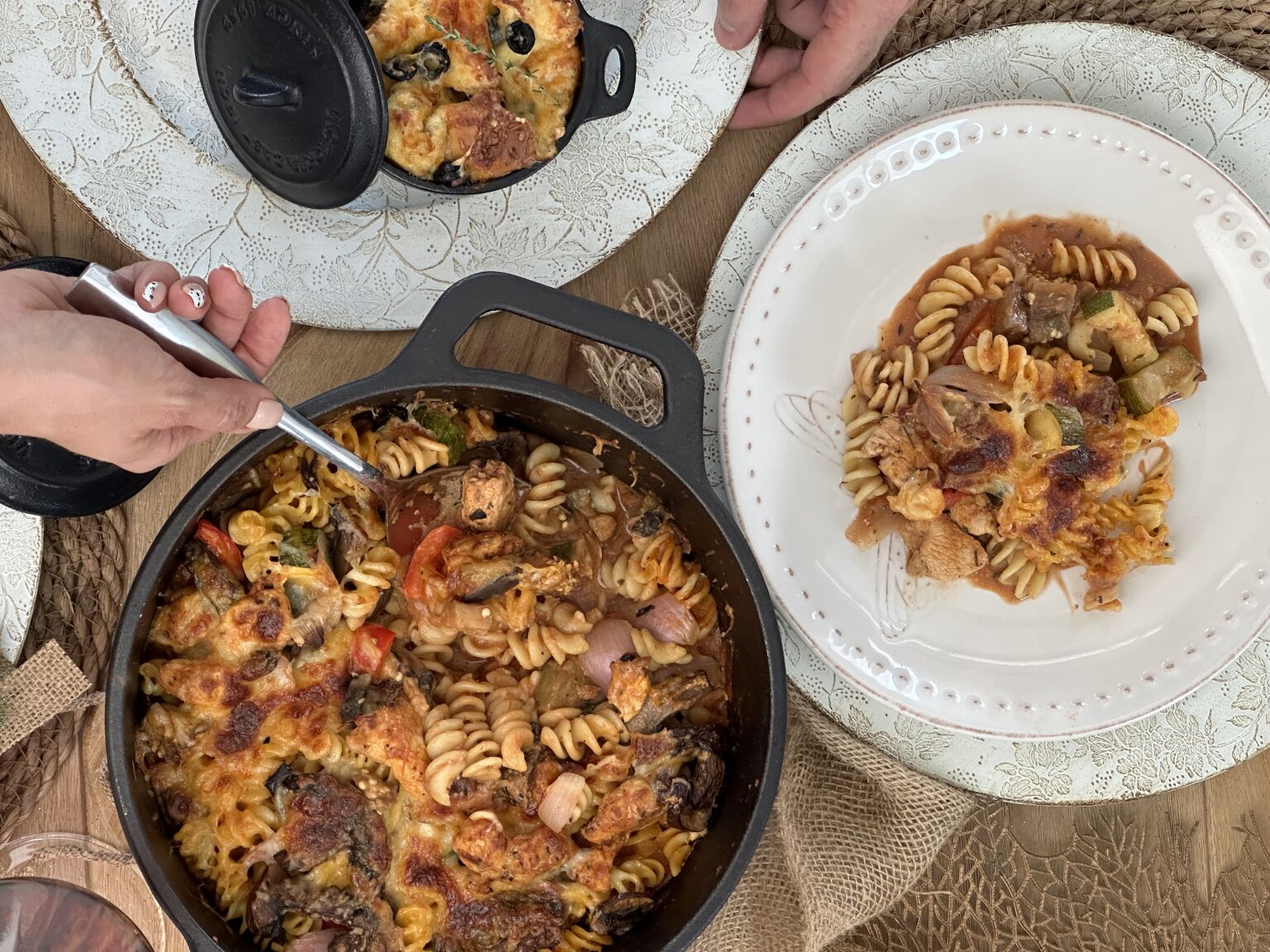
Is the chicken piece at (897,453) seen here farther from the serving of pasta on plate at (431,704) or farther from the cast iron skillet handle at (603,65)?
the cast iron skillet handle at (603,65)

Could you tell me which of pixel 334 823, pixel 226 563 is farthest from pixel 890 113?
pixel 334 823

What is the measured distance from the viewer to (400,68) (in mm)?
2494

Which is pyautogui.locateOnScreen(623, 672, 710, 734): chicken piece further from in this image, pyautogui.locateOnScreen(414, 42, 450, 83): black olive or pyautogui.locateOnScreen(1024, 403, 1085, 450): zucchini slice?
pyautogui.locateOnScreen(414, 42, 450, 83): black olive

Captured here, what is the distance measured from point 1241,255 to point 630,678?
203 cm

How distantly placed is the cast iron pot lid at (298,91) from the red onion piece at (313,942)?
1855 mm

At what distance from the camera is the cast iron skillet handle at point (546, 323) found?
2.27 meters

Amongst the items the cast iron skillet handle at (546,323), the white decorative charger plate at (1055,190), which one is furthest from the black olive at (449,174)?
the white decorative charger plate at (1055,190)

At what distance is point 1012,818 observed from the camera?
3.21 metres

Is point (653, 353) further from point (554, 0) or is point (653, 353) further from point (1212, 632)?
point (1212, 632)

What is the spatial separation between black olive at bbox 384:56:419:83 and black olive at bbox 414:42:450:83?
1cm

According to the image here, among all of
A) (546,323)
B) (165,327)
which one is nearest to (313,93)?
(165,327)

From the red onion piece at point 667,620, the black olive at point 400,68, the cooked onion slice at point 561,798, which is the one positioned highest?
the black olive at point 400,68

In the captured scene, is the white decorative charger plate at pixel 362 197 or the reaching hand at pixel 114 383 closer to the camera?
the reaching hand at pixel 114 383

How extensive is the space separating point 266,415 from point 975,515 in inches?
72.5
